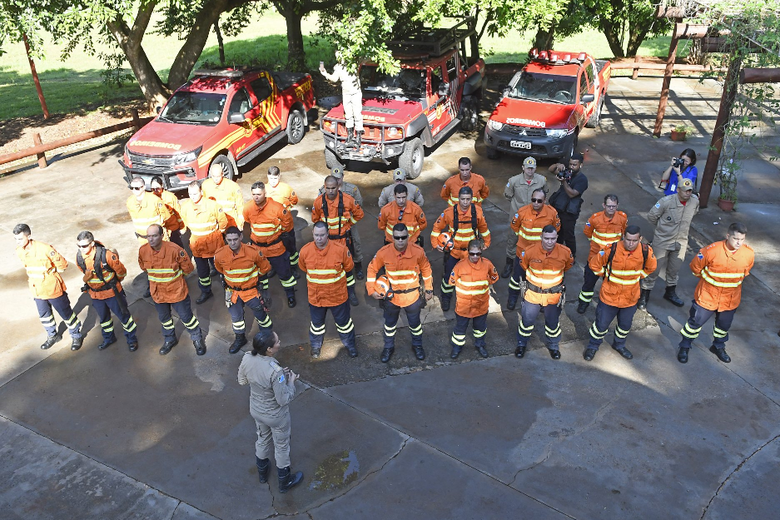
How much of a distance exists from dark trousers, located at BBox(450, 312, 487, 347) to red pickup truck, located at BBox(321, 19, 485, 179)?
17.6 feet

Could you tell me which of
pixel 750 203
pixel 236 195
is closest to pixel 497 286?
pixel 236 195

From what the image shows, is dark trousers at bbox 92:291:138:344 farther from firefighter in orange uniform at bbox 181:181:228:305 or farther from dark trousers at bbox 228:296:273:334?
dark trousers at bbox 228:296:273:334

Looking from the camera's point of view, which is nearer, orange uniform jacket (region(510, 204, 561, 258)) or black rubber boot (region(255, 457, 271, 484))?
black rubber boot (region(255, 457, 271, 484))

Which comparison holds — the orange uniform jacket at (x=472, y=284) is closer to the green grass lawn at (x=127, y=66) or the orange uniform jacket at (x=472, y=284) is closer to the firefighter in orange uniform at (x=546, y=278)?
the firefighter in orange uniform at (x=546, y=278)

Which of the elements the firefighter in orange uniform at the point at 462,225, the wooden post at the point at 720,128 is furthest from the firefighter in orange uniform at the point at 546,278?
the wooden post at the point at 720,128

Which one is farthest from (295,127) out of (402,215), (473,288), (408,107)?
(473,288)

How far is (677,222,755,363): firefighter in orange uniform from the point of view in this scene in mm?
6652

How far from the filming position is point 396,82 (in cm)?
1243

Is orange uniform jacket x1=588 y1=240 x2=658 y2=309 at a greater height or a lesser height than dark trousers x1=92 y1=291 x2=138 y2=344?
greater

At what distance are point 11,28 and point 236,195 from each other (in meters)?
5.38

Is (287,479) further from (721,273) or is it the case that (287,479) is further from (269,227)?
(721,273)

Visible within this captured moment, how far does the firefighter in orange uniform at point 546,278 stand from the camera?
6840mm

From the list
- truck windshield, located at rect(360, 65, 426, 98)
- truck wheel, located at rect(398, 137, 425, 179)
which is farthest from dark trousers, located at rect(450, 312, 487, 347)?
truck windshield, located at rect(360, 65, 426, 98)

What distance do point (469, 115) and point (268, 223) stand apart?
7.93 meters
